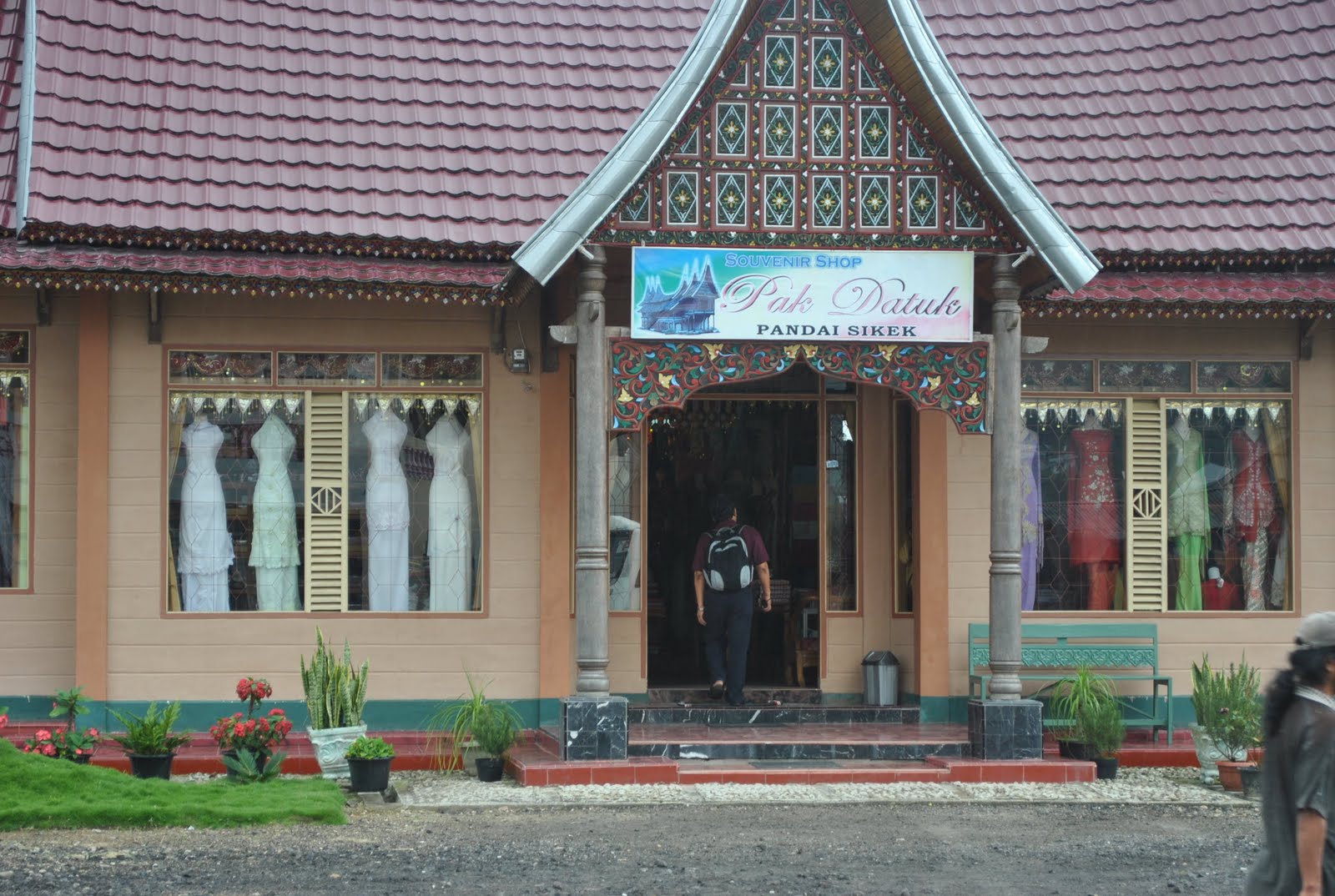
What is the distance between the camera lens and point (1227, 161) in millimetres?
14148

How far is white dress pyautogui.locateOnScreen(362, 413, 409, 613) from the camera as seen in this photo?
1309cm

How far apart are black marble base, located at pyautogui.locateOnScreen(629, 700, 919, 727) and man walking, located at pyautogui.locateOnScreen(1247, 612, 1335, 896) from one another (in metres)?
7.80

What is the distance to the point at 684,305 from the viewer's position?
38.3 feet

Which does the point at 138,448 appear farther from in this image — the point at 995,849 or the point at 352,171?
the point at 995,849

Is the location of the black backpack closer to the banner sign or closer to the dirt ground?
the banner sign

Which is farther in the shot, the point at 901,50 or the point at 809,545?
the point at 809,545

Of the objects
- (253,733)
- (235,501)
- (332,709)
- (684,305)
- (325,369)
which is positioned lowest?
(253,733)

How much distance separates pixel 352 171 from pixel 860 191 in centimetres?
408

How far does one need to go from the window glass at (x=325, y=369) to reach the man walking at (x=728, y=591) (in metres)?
3.02

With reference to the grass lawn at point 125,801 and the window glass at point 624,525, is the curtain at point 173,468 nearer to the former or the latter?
the grass lawn at point 125,801

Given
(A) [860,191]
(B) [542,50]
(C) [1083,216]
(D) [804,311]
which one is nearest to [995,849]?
(D) [804,311]

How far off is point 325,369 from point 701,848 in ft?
18.0

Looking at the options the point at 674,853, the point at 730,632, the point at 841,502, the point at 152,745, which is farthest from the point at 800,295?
the point at 152,745

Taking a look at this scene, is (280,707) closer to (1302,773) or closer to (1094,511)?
(1094,511)
